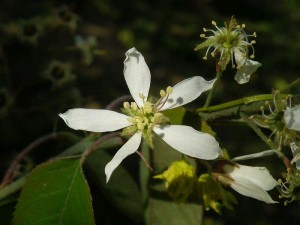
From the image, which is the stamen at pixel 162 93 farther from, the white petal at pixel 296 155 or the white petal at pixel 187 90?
the white petal at pixel 296 155

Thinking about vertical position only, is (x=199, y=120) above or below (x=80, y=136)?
below

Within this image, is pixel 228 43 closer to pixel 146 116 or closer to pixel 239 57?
pixel 239 57

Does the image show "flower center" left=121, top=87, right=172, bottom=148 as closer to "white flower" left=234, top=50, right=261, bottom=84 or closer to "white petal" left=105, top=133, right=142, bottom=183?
"white petal" left=105, top=133, right=142, bottom=183

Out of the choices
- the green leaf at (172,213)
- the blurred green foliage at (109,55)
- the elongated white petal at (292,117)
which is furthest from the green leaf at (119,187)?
the elongated white petal at (292,117)

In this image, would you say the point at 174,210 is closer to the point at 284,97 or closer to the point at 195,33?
the point at 284,97

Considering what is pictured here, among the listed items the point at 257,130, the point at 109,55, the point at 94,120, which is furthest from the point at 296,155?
the point at 109,55

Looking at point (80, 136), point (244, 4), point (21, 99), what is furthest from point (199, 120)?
point (244, 4)
